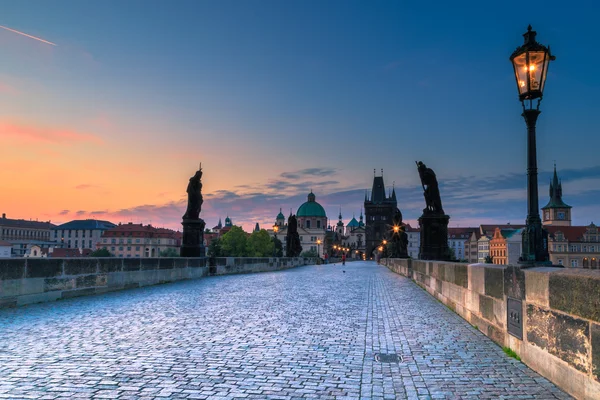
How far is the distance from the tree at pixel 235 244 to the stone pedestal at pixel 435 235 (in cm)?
10922

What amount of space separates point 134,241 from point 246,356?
581 ft

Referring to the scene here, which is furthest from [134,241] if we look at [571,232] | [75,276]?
[75,276]

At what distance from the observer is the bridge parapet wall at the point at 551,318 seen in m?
3.88

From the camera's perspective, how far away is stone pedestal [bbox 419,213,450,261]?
65.4 feet

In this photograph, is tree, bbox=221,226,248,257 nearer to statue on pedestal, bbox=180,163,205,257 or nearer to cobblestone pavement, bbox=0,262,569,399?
statue on pedestal, bbox=180,163,205,257

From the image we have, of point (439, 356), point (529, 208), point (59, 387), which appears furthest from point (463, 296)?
point (59, 387)

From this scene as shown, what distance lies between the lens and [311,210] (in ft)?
596

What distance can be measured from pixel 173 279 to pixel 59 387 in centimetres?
1449

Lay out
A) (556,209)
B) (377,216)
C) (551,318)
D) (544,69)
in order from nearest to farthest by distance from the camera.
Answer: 1. (551,318)
2. (544,69)
3. (556,209)
4. (377,216)

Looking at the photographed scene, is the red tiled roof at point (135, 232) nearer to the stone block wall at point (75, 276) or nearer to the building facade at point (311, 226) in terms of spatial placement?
the building facade at point (311, 226)

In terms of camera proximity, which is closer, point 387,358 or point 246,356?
point 246,356

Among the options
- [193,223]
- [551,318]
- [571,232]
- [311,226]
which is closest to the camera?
[551,318]

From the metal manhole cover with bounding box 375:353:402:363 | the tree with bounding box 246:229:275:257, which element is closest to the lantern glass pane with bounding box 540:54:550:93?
the metal manhole cover with bounding box 375:353:402:363

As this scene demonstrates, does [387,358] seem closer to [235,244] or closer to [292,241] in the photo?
[292,241]
